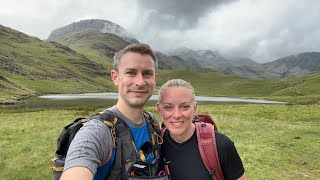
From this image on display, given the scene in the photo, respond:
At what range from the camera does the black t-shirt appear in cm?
564

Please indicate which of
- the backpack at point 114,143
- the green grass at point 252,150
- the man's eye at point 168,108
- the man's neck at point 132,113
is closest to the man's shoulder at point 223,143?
the man's eye at point 168,108

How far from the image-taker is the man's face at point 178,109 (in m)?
5.82

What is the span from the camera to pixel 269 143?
2427 cm

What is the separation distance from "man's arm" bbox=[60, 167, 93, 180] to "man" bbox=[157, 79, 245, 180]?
2205 mm

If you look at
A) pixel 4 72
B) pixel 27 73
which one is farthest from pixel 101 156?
pixel 27 73

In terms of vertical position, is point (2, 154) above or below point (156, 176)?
below

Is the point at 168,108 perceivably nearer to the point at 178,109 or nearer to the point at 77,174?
the point at 178,109

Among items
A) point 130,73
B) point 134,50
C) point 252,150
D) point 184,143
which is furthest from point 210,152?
point 252,150

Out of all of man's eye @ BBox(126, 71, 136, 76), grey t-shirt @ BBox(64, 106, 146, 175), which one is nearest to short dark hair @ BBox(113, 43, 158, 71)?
man's eye @ BBox(126, 71, 136, 76)

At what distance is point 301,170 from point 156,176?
15.4m

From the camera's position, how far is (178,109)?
5.86 metres

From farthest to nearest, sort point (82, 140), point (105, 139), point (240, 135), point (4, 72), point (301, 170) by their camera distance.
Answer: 1. point (4, 72)
2. point (240, 135)
3. point (301, 170)
4. point (105, 139)
5. point (82, 140)

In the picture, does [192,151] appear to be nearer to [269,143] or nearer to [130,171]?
[130,171]

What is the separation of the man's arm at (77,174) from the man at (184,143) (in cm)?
221
